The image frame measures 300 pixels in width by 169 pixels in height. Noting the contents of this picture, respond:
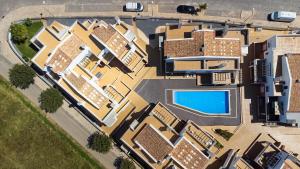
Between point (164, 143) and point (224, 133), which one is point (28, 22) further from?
point (224, 133)

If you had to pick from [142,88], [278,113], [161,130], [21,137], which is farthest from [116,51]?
[278,113]

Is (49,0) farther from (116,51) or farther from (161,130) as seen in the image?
(161,130)

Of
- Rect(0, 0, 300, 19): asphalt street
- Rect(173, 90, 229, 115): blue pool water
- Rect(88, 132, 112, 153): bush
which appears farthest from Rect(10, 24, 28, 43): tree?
Rect(173, 90, 229, 115): blue pool water

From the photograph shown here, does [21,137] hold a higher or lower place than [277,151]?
lower

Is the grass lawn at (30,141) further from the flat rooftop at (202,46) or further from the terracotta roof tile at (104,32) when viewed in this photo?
the flat rooftop at (202,46)

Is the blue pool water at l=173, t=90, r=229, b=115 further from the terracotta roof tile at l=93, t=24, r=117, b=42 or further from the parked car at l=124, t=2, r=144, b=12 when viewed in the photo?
the parked car at l=124, t=2, r=144, b=12

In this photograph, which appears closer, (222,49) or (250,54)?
(222,49)

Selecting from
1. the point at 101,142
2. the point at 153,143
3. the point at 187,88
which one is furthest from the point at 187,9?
the point at 101,142
